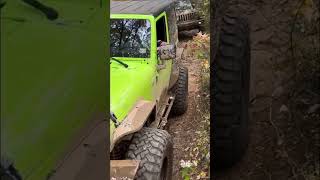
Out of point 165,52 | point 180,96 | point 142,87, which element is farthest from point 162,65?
point 180,96

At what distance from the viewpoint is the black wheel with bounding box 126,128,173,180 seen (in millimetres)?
4430

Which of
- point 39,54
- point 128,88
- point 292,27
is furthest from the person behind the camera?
point 128,88

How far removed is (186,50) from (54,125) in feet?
42.2

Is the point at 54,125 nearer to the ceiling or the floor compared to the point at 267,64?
nearer to the floor

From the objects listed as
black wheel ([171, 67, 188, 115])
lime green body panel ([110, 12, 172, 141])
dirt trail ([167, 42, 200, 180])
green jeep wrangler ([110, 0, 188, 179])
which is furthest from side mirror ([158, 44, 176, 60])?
black wheel ([171, 67, 188, 115])

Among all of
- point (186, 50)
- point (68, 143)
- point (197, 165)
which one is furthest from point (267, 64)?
point (186, 50)

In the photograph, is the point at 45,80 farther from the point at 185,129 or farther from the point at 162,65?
the point at 185,129

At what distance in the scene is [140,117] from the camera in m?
4.95

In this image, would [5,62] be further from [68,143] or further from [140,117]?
[140,117]

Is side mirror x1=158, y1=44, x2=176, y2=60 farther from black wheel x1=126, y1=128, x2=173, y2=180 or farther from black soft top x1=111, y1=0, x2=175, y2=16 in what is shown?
black wheel x1=126, y1=128, x2=173, y2=180

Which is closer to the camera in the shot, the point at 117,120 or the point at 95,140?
the point at 95,140

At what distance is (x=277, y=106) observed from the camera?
44.7 inches

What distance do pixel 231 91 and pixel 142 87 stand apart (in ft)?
14.6

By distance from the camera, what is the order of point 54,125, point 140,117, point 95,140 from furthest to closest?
point 140,117 < point 95,140 < point 54,125
